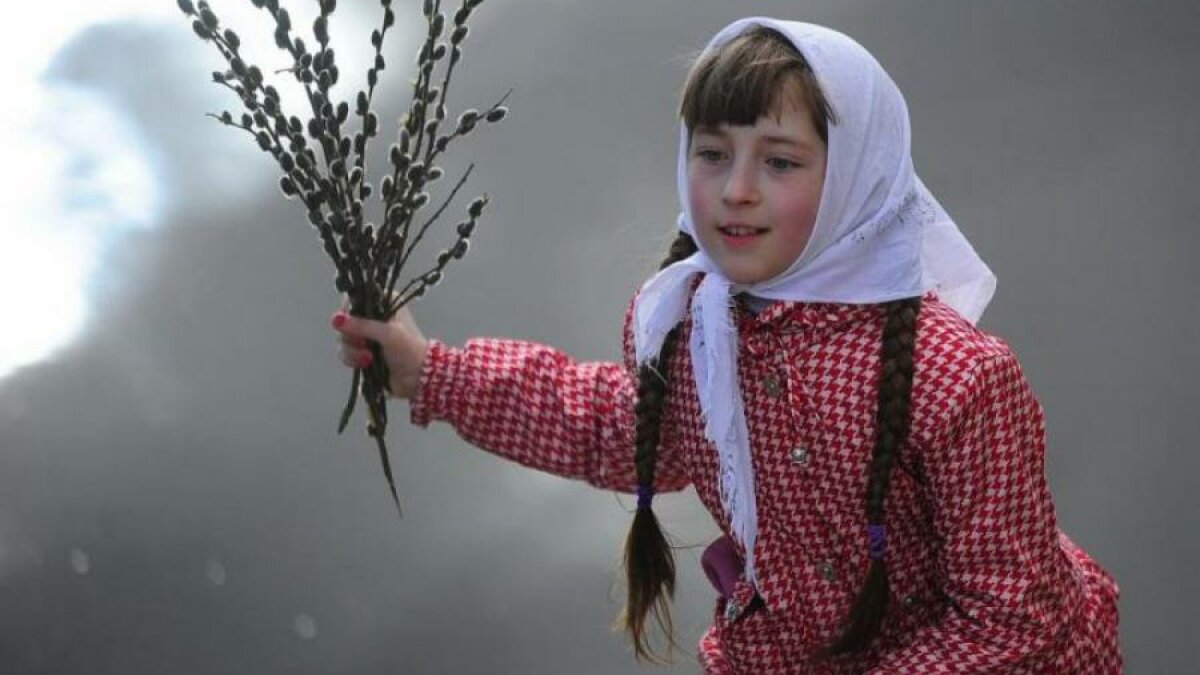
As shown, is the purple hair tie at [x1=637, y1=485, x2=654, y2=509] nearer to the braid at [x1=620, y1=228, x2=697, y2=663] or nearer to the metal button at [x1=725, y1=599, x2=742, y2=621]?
the braid at [x1=620, y1=228, x2=697, y2=663]

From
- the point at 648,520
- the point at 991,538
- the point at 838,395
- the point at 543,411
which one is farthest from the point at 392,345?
the point at 991,538

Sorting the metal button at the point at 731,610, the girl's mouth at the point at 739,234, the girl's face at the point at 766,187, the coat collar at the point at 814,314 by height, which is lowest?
the metal button at the point at 731,610

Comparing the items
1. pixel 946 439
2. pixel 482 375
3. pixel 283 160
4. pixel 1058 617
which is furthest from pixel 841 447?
pixel 283 160

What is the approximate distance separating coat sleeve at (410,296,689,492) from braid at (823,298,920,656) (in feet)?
0.83

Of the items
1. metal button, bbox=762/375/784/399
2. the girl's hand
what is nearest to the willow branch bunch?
the girl's hand

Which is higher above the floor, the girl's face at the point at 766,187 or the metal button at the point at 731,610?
the girl's face at the point at 766,187

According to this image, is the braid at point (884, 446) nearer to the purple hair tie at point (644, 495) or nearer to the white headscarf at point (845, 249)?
the white headscarf at point (845, 249)

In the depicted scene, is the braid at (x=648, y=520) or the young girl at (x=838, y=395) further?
the braid at (x=648, y=520)

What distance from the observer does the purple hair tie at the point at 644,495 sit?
1.68 m

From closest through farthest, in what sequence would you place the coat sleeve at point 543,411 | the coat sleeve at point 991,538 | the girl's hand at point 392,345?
the coat sleeve at point 991,538, the girl's hand at point 392,345, the coat sleeve at point 543,411

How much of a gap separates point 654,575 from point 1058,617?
1.16ft

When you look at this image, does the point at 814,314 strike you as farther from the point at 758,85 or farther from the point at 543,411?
the point at 543,411

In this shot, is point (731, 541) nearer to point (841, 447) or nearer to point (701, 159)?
point (841, 447)

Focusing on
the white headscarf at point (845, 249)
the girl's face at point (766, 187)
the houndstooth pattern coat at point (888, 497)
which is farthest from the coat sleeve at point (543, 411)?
the girl's face at point (766, 187)
